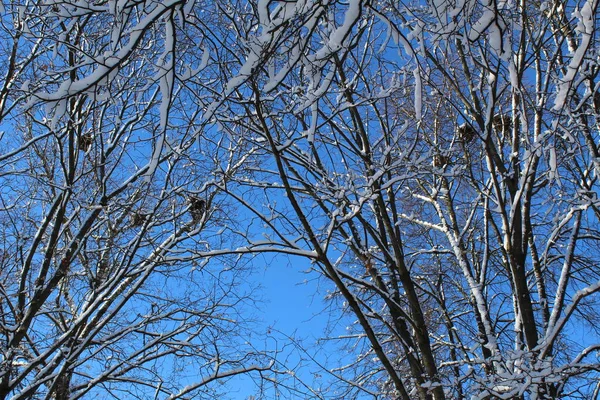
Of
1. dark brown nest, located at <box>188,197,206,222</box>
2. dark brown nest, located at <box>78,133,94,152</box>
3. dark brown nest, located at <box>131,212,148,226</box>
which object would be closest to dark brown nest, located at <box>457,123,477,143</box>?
dark brown nest, located at <box>188,197,206,222</box>

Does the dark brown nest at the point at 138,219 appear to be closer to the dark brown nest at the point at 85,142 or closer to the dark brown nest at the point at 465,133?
the dark brown nest at the point at 85,142

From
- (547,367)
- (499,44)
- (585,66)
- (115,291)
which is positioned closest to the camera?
(499,44)

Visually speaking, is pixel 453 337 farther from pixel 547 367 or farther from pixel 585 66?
pixel 585 66

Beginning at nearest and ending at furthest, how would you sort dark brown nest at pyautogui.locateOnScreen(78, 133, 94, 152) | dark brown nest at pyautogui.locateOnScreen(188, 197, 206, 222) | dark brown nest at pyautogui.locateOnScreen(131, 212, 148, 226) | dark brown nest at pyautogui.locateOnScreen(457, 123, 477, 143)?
dark brown nest at pyautogui.locateOnScreen(457, 123, 477, 143)
dark brown nest at pyautogui.locateOnScreen(188, 197, 206, 222)
dark brown nest at pyautogui.locateOnScreen(131, 212, 148, 226)
dark brown nest at pyautogui.locateOnScreen(78, 133, 94, 152)

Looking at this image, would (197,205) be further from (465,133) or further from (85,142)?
(465,133)

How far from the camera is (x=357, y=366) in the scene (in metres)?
8.19

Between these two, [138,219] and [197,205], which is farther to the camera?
[138,219]

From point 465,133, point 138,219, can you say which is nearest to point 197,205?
point 138,219

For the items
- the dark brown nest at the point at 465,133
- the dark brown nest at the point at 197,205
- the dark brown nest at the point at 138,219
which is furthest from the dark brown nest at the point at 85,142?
the dark brown nest at the point at 465,133

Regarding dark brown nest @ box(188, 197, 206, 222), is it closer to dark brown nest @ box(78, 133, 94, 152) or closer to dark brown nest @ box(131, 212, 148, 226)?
dark brown nest @ box(131, 212, 148, 226)

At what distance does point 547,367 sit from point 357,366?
185 inches

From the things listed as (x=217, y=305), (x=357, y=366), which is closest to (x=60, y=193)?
(x=217, y=305)

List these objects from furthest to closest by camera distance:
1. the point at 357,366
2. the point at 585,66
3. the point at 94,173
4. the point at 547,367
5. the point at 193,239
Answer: the point at 357,366
the point at 94,173
the point at 193,239
the point at 585,66
the point at 547,367

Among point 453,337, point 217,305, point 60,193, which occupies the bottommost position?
point 453,337
